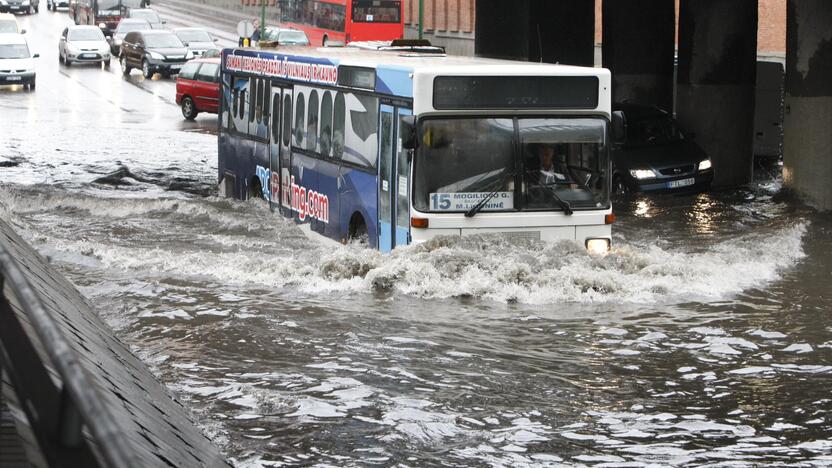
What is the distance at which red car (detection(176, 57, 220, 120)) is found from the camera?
130 ft

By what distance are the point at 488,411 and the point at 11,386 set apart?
15.4ft

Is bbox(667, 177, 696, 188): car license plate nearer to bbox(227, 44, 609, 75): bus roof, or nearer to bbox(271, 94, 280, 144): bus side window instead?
bbox(227, 44, 609, 75): bus roof

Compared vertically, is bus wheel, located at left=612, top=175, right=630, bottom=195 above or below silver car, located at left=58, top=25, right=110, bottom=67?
below

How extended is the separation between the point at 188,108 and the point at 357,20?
1751 centimetres

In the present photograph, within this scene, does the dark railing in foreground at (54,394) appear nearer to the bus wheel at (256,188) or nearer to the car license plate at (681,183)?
the bus wheel at (256,188)

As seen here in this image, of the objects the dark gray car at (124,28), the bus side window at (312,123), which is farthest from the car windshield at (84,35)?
the bus side window at (312,123)

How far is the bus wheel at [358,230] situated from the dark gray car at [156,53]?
125ft

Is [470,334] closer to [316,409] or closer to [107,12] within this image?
[316,409]

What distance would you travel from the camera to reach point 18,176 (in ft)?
85.6

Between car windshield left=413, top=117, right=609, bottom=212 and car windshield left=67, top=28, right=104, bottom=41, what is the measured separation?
155 ft

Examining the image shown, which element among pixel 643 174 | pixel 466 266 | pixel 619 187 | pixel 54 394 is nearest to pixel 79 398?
pixel 54 394

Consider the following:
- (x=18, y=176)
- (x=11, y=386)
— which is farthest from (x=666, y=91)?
(x=11, y=386)

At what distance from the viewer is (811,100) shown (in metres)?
22.8

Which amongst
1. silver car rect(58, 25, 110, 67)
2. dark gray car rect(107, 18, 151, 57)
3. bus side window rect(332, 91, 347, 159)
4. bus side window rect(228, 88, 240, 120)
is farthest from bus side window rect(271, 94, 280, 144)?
dark gray car rect(107, 18, 151, 57)
